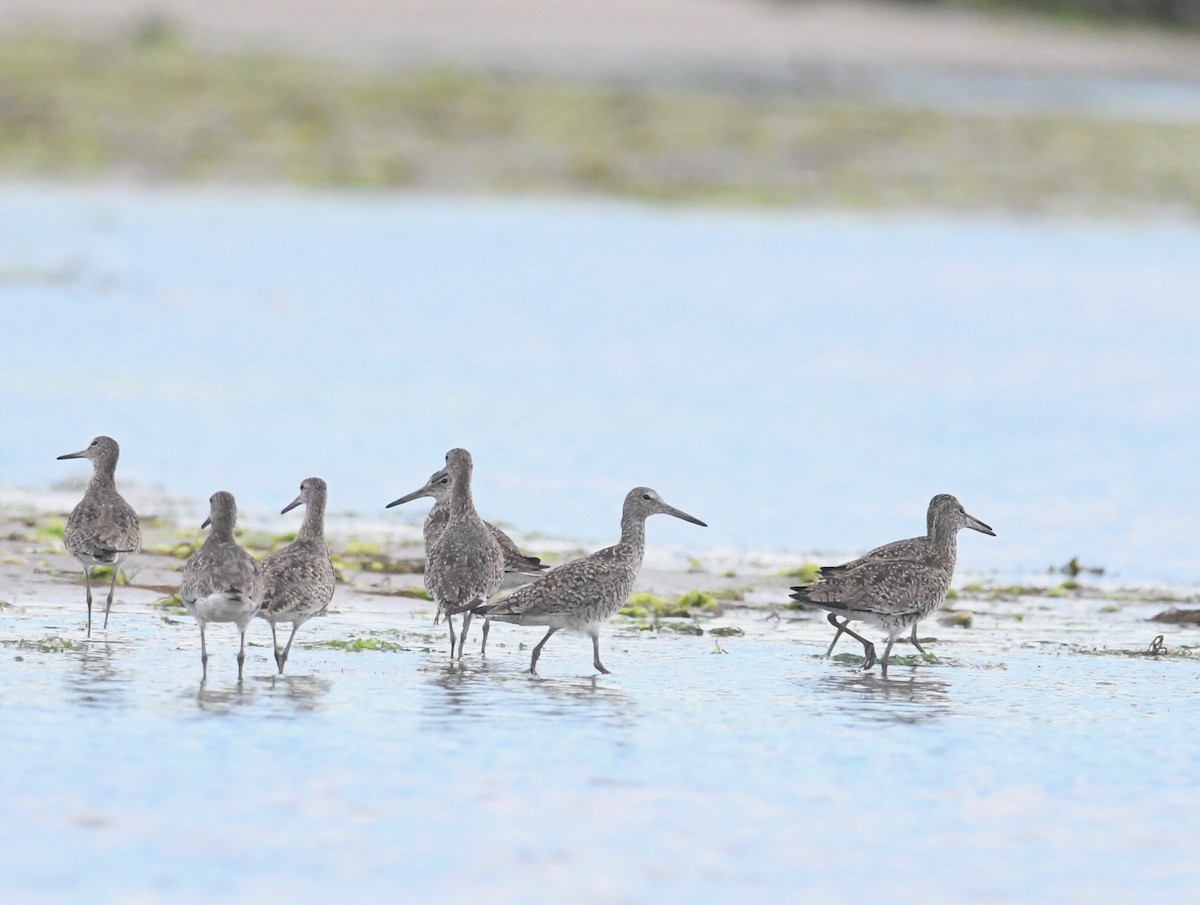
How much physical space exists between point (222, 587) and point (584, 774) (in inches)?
93.2

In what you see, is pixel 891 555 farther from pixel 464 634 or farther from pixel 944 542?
pixel 464 634

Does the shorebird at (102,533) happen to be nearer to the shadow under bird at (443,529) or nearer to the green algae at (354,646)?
the green algae at (354,646)

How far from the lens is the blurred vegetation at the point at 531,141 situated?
4084cm

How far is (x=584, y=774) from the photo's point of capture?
9.00 metres

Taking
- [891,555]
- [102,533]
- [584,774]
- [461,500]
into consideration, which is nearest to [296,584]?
[102,533]

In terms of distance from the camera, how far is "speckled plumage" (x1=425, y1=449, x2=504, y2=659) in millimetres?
11547

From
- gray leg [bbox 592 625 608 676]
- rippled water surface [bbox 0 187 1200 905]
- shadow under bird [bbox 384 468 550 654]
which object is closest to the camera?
rippled water surface [bbox 0 187 1200 905]

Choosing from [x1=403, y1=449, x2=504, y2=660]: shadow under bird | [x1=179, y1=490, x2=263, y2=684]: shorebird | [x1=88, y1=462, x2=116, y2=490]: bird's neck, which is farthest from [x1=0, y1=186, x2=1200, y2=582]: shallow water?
[x1=179, y1=490, x2=263, y2=684]: shorebird

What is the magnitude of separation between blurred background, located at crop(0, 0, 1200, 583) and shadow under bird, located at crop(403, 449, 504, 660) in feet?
11.4

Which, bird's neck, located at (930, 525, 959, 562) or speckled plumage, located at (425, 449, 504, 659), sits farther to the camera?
bird's neck, located at (930, 525, 959, 562)

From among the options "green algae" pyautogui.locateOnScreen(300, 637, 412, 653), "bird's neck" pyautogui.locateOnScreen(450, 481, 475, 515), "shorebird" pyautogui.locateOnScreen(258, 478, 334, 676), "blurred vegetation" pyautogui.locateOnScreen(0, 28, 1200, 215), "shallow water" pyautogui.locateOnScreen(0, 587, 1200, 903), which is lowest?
"shallow water" pyautogui.locateOnScreen(0, 587, 1200, 903)

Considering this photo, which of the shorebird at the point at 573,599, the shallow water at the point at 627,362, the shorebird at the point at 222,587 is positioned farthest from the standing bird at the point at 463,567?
the shallow water at the point at 627,362

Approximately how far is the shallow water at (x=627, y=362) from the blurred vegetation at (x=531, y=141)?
6.15ft

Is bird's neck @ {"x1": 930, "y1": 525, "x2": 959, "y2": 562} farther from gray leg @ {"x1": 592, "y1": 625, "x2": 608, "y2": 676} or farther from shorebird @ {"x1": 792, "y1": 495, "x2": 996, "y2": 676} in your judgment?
gray leg @ {"x1": 592, "y1": 625, "x2": 608, "y2": 676}
